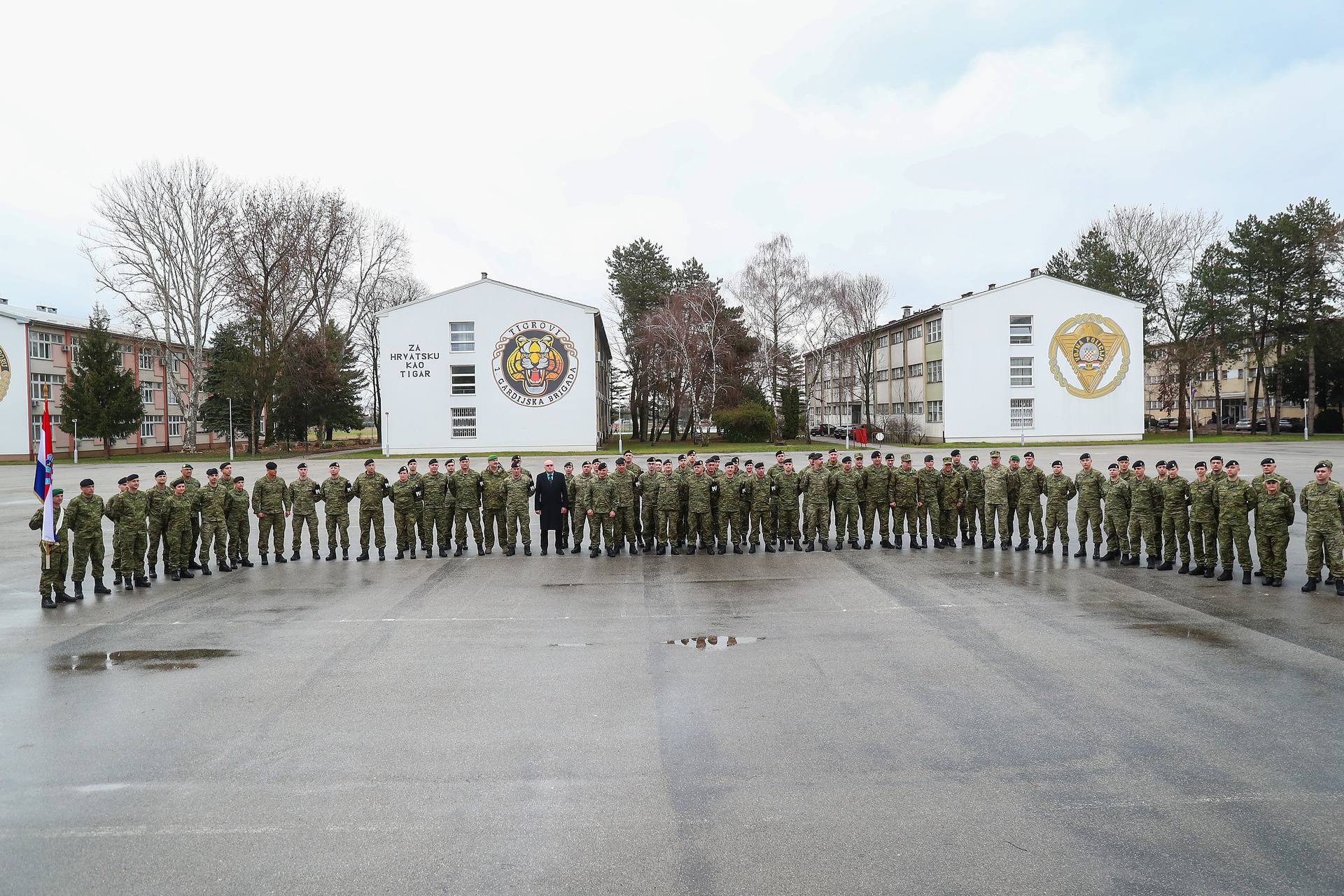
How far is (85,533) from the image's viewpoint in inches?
468

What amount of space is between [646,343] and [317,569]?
45043 mm

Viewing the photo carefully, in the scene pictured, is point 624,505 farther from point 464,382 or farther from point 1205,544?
point 464,382

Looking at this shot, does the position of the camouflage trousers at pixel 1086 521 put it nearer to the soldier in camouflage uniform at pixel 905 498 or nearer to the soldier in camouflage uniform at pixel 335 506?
the soldier in camouflage uniform at pixel 905 498

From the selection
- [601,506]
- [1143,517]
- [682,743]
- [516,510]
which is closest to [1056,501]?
[1143,517]

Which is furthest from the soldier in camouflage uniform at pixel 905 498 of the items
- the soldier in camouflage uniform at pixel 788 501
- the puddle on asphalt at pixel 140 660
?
the puddle on asphalt at pixel 140 660

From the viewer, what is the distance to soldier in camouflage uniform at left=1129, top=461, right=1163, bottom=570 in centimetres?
1305

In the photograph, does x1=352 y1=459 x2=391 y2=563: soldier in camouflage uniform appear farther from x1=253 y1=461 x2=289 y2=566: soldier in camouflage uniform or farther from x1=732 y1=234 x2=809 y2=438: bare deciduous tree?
x1=732 y1=234 x2=809 y2=438: bare deciduous tree

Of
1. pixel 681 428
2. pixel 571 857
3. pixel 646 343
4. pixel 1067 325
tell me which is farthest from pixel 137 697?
pixel 681 428

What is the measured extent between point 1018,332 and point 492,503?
46642 millimetres

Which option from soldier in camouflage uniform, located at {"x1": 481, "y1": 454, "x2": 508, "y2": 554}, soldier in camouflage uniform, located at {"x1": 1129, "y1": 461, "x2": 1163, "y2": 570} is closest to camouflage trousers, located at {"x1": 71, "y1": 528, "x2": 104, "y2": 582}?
soldier in camouflage uniform, located at {"x1": 481, "y1": 454, "x2": 508, "y2": 554}

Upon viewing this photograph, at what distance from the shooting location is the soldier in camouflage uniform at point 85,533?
467 inches

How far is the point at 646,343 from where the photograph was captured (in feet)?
189

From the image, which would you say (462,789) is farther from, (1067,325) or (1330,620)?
(1067,325)

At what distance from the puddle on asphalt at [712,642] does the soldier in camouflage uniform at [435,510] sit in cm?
725
